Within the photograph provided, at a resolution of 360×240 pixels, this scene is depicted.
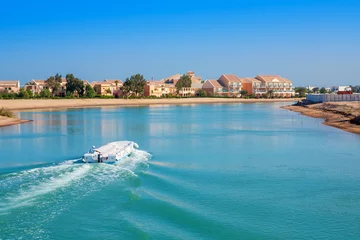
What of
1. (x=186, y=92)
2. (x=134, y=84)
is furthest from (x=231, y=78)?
(x=134, y=84)

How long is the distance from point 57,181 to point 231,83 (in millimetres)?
110456

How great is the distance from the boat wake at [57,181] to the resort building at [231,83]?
346ft

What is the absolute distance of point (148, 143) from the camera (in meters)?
26.1

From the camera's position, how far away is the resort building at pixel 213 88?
118m

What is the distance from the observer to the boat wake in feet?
39.7

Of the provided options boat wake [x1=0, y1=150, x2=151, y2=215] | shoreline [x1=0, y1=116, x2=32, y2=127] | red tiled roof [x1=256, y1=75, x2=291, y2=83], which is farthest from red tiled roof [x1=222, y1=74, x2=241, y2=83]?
boat wake [x1=0, y1=150, x2=151, y2=215]

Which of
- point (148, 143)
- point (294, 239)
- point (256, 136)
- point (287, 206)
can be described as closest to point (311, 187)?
point (287, 206)

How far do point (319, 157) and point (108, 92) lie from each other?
86.8 m

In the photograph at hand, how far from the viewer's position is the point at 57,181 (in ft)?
45.8

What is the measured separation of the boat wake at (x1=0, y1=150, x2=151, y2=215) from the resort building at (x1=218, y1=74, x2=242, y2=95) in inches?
4155

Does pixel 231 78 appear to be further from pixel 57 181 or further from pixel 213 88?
pixel 57 181

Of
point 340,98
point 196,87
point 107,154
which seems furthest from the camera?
point 196,87

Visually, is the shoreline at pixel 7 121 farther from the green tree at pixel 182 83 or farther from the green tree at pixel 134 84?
the green tree at pixel 182 83

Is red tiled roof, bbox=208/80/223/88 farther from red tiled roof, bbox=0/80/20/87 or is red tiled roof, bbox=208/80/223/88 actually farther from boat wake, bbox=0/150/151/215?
boat wake, bbox=0/150/151/215
